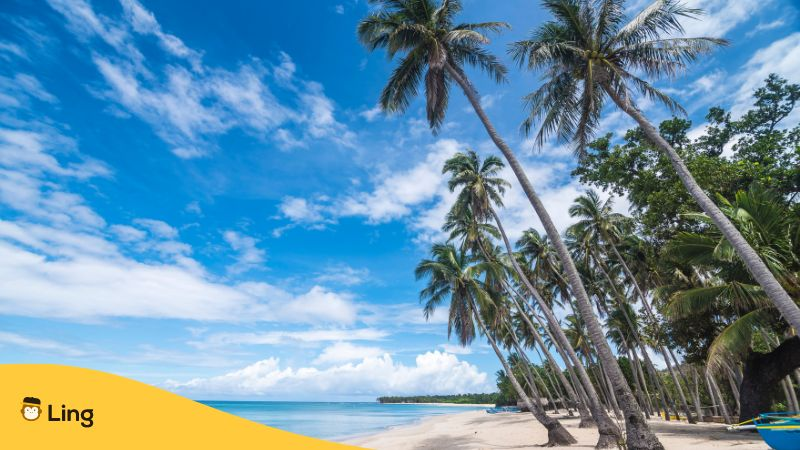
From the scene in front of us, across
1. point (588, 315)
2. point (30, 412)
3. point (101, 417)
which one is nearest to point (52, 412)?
point (30, 412)

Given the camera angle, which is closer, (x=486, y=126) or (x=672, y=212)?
(x=486, y=126)

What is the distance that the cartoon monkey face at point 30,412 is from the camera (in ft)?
15.3

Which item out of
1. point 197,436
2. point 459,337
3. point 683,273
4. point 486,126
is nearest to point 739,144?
point 683,273

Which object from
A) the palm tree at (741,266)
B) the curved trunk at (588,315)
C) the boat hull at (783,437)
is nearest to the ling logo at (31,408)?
the curved trunk at (588,315)

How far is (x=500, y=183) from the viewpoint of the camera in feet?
69.8

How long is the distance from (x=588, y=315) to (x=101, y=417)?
389 inches

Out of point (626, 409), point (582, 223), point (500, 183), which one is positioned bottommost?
point (626, 409)

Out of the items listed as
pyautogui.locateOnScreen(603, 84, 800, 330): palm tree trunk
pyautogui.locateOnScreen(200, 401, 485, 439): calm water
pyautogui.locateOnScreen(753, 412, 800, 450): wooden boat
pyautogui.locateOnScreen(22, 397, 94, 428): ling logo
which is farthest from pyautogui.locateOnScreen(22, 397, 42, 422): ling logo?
pyautogui.locateOnScreen(200, 401, 485, 439): calm water

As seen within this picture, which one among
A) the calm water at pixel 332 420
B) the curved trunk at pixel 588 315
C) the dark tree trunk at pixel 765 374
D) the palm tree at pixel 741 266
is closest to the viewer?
the curved trunk at pixel 588 315

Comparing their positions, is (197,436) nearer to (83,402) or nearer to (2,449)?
(83,402)

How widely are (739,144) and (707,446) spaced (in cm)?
1217

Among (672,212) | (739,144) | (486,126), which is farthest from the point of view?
(739,144)

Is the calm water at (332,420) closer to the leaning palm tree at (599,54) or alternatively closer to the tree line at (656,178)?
the tree line at (656,178)

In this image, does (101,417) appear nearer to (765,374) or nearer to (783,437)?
(783,437)
